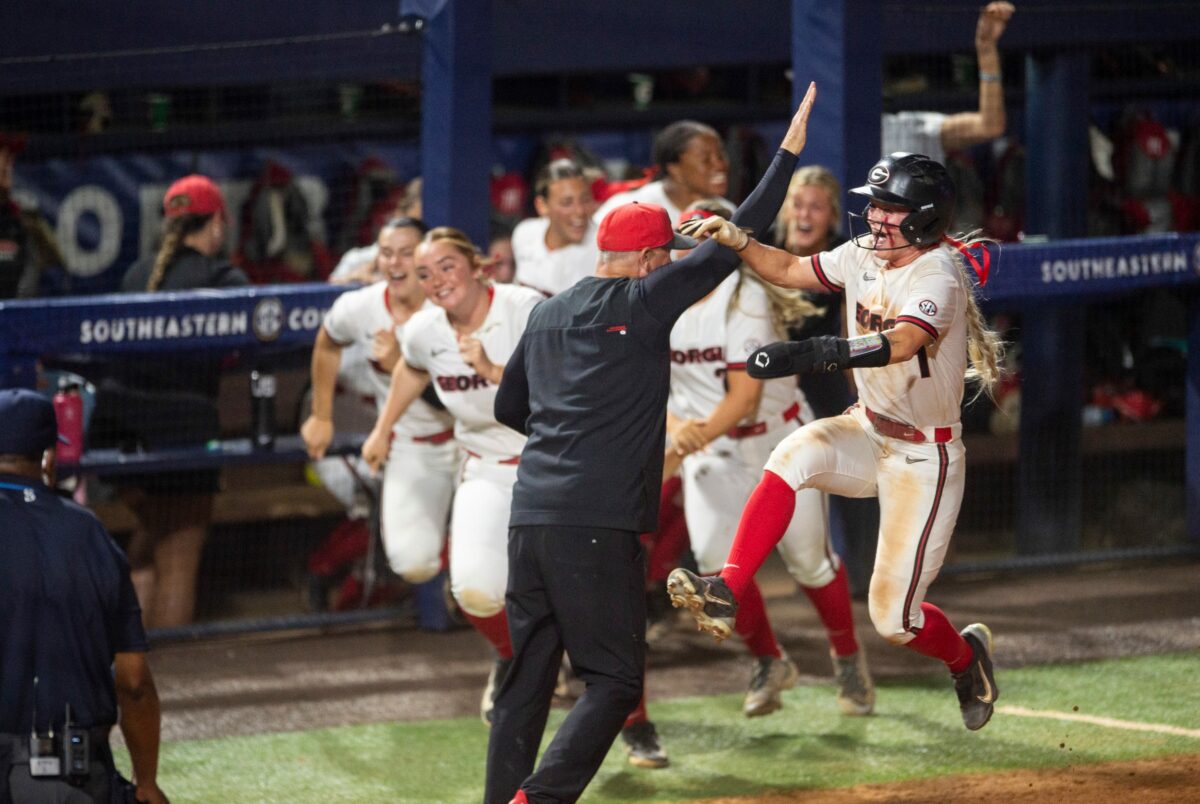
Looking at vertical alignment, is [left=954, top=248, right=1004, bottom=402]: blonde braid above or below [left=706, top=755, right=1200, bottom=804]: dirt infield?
above

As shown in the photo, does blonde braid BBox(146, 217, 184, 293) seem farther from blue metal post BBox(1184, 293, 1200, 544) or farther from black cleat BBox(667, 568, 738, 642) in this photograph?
blue metal post BBox(1184, 293, 1200, 544)

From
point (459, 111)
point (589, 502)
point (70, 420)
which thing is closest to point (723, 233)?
point (589, 502)

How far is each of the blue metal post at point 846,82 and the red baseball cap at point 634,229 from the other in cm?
287

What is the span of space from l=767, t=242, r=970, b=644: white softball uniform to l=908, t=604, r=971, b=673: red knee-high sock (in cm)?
6

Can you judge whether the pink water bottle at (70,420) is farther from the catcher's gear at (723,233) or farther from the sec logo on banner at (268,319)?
the catcher's gear at (723,233)

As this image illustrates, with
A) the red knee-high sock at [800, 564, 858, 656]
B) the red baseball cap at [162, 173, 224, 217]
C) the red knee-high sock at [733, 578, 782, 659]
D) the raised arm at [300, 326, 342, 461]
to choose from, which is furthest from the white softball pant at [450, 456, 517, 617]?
the red baseball cap at [162, 173, 224, 217]

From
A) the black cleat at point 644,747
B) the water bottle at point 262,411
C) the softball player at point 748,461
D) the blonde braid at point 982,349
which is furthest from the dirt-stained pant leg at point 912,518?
the water bottle at point 262,411

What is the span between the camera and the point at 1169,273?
8.04m

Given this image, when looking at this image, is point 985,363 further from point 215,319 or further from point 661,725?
point 215,319

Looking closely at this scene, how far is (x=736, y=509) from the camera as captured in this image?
6.28 m

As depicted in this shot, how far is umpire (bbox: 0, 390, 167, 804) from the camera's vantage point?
12.1 ft

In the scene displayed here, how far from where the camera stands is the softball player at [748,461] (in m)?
6.07

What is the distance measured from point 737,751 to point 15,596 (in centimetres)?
286

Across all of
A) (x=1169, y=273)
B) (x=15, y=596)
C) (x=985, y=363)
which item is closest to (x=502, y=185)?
(x=1169, y=273)
